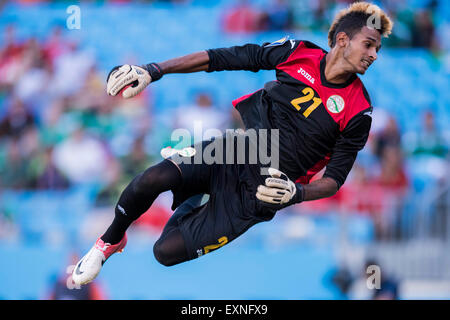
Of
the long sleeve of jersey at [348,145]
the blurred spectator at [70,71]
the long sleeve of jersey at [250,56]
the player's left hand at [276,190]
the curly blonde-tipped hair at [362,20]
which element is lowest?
the player's left hand at [276,190]

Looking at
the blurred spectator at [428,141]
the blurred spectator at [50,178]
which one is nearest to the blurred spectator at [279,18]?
the blurred spectator at [428,141]

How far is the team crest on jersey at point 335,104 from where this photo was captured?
5277mm

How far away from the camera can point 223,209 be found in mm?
5539

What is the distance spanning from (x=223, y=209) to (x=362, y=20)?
5.81 feet

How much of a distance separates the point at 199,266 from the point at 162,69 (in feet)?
14.2

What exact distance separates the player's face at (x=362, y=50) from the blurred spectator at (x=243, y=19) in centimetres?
720

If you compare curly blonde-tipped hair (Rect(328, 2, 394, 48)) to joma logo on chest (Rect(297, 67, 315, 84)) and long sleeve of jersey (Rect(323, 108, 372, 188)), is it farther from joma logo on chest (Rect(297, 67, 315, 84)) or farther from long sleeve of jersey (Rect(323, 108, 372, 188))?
long sleeve of jersey (Rect(323, 108, 372, 188))

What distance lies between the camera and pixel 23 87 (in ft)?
39.4

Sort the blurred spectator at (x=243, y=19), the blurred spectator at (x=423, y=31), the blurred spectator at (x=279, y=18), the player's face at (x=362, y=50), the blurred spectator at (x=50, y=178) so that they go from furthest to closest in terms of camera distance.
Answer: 1. the blurred spectator at (x=243, y=19)
2. the blurred spectator at (x=279, y=18)
3. the blurred spectator at (x=423, y=31)
4. the blurred spectator at (x=50, y=178)
5. the player's face at (x=362, y=50)

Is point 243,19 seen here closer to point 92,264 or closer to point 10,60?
point 10,60

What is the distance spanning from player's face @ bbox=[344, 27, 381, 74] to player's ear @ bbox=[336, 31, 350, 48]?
0.04 meters

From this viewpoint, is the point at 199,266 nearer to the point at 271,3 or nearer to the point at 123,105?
the point at 123,105

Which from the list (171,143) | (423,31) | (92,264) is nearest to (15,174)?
(171,143)

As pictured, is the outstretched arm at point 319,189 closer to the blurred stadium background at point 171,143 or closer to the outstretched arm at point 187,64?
the outstretched arm at point 187,64
